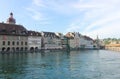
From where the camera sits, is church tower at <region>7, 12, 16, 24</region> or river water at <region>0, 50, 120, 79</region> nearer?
river water at <region>0, 50, 120, 79</region>

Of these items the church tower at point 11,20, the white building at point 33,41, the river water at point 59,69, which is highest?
the church tower at point 11,20

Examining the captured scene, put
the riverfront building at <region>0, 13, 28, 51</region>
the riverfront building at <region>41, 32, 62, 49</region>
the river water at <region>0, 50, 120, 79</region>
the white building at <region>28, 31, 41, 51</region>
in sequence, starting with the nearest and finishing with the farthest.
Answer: the river water at <region>0, 50, 120, 79</region>
the riverfront building at <region>0, 13, 28, 51</region>
the white building at <region>28, 31, 41, 51</region>
the riverfront building at <region>41, 32, 62, 49</region>

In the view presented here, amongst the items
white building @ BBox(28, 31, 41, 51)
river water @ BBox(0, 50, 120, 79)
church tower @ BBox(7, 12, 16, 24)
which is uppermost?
church tower @ BBox(7, 12, 16, 24)

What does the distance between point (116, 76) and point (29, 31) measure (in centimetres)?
11948

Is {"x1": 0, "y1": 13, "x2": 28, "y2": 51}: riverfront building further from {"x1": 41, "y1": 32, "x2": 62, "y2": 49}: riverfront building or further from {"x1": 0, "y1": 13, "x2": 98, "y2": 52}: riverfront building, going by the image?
{"x1": 41, "y1": 32, "x2": 62, "y2": 49}: riverfront building

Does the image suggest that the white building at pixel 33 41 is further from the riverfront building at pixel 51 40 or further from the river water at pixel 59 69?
the river water at pixel 59 69

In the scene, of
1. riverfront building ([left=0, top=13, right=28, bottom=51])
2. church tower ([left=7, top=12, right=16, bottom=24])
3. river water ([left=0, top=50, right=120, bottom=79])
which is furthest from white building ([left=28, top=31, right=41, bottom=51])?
river water ([left=0, top=50, right=120, bottom=79])

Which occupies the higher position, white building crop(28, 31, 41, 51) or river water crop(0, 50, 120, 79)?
white building crop(28, 31, 41, 51)

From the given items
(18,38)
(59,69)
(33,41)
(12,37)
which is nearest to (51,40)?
(33,41)

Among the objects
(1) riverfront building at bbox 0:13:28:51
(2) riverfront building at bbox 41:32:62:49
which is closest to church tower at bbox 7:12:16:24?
(1) riverfront building at bbox 0:13:28:51

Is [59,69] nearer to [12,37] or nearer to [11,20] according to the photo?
[12,37]

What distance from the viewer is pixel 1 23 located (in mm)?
141250

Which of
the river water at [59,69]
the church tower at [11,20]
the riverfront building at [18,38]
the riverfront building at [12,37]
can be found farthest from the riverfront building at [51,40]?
the river water at [59,69]

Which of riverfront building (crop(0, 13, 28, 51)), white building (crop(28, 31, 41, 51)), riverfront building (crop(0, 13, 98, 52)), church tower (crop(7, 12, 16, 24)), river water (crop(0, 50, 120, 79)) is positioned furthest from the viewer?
church tower (crop(7, 12, 16, 24))
